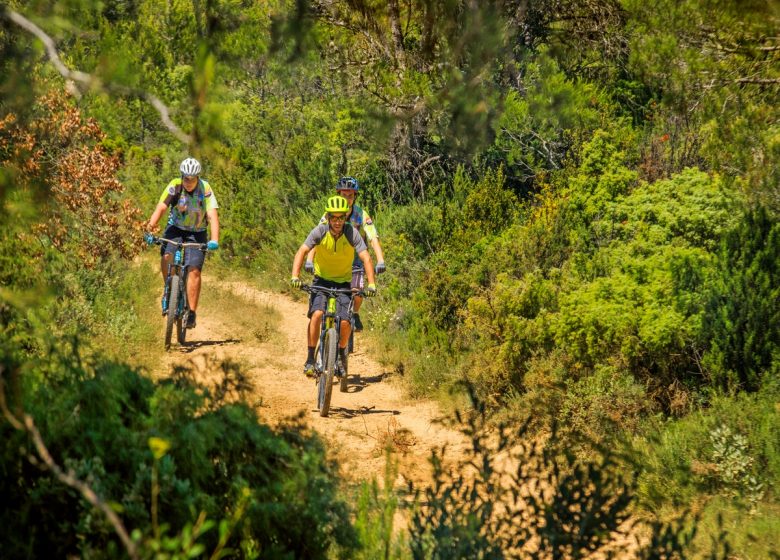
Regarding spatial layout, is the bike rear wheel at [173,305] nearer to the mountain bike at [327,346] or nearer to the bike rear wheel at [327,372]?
the mountain bike at [327,346]

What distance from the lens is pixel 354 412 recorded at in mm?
9930

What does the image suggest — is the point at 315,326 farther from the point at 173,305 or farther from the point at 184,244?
the point at 184,244

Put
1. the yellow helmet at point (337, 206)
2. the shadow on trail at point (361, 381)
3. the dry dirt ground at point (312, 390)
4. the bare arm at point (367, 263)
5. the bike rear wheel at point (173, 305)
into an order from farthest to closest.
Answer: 1. the bike rear wheel at point (173, 305)
2. the shadow on trail at point (361, 381)
3. the bare arm at point (367, 263)
4. the yellow helmet at point (337, 206)
5. the dry dirt ground at point (312, 390)

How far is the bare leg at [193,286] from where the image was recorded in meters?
11.6

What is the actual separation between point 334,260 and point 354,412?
158cm

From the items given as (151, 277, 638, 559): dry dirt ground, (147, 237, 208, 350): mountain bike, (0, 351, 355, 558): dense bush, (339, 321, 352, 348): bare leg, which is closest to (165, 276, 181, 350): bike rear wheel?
(147, 237, 208, 350): mountain bike

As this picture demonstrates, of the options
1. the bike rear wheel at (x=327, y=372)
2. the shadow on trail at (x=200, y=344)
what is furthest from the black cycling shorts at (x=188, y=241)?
the bike rear wheel at (x=327, y=372)

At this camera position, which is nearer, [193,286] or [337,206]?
[337,206]

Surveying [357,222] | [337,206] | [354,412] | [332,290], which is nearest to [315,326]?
[332,290]

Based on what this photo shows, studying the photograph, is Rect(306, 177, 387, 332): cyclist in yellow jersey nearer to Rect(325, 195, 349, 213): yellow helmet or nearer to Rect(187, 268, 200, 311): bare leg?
Rect(325, 195, 349, 213): yellow helmet

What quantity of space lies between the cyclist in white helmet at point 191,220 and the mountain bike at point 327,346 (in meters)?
2.17

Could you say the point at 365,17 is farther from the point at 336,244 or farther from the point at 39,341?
the point at 39,341

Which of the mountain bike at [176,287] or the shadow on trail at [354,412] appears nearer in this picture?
the shadow on trail at [354,412]

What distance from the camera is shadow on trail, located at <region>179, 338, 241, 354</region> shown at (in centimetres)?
1169
